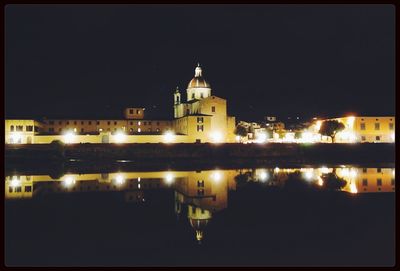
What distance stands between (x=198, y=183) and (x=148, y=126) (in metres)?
42.2

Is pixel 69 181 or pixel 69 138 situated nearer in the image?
pixel 69 181

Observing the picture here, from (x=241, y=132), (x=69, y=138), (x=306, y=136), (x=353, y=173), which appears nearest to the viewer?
(x=353, y=173)

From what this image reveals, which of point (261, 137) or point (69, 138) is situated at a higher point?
point (261, 137)

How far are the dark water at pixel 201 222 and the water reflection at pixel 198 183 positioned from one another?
0.07 m

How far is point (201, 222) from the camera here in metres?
18.9

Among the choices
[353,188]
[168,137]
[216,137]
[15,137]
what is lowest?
[353,188]

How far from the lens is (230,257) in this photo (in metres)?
14.0

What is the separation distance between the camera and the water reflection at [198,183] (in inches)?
995

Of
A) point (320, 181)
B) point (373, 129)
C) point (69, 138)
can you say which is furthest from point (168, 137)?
point (320, 181)

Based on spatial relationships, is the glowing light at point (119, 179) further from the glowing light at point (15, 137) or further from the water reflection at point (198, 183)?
the glowing light at point (15, 137)

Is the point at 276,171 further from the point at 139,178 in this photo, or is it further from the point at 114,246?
the point at 114,246

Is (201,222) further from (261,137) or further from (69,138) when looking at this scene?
(261,137)

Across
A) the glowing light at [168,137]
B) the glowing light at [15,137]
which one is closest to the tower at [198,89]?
the glowing light at [168,137]
